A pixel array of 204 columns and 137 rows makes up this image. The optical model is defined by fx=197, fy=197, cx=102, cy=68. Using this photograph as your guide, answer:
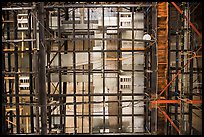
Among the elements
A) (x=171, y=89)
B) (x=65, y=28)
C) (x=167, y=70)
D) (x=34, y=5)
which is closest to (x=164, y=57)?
(x=167, y=70)

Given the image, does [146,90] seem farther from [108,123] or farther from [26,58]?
[26,58]

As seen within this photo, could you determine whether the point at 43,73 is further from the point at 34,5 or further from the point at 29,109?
the point at 29,109

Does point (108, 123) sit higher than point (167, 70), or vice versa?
point (167, 70)

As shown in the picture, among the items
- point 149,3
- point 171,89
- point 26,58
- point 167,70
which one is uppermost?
point 149,3

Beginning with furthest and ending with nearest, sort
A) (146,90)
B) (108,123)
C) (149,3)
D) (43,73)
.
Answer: (108,123)
(146,90)
(149,3)
(43,73)

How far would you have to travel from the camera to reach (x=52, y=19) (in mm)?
8023

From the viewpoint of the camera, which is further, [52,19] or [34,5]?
[52,19]

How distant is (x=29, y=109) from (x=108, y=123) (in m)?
3.46

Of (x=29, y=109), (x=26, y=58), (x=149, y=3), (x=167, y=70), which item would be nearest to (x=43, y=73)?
(x=26, y=58)

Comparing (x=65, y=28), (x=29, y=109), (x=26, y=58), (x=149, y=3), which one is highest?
(x=149, y=3)

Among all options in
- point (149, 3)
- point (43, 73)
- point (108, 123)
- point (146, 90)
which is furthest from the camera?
point (108, 123)

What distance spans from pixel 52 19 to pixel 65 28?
2.13ft

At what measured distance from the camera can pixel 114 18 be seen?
7934 mm

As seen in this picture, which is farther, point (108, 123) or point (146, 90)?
point (108, 123)
